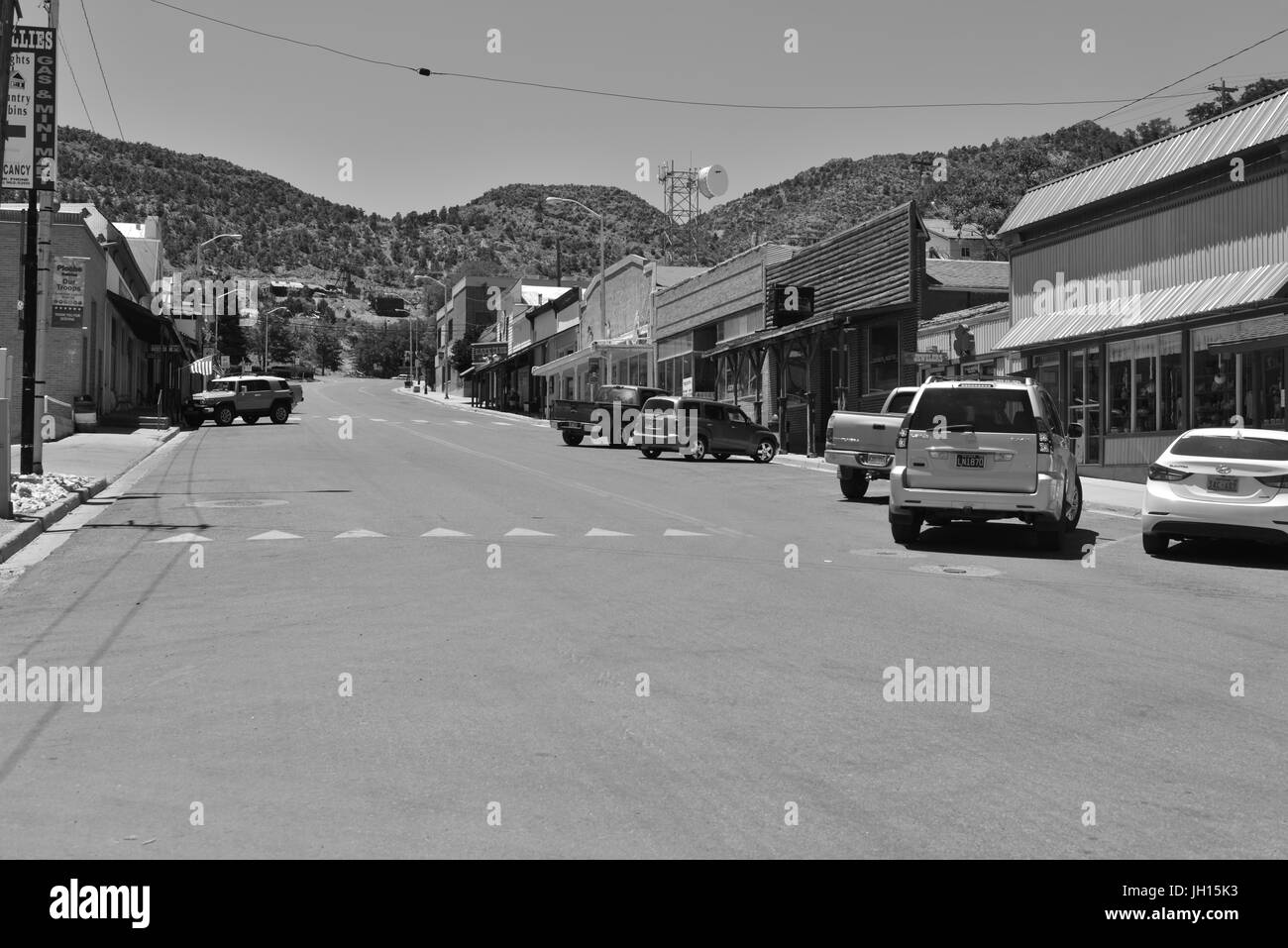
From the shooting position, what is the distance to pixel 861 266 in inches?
1501

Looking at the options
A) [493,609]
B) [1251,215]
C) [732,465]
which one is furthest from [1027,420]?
[732,465]

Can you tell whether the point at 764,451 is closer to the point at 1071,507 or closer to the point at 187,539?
the point at 1071,507

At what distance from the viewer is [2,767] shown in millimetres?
5926

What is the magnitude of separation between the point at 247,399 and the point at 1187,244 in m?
37.2

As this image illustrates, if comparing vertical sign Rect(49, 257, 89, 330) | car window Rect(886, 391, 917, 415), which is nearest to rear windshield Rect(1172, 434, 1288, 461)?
car window Rect(886, 391, 917, 415)

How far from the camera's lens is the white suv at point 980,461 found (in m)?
15.1

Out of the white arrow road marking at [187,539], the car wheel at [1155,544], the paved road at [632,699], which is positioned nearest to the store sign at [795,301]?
the paved road at [632,699]

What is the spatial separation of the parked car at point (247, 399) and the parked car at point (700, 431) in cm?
2177

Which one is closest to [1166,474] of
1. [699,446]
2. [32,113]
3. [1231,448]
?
[1231,448]

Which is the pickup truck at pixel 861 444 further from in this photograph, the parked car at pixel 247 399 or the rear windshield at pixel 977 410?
the parked car at pixel 247 399

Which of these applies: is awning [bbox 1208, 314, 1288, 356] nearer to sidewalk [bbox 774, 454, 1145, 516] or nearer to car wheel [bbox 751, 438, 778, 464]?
sidewalk [bbox 774, 454, 1145, 516]

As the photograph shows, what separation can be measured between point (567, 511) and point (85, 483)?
826 cm
